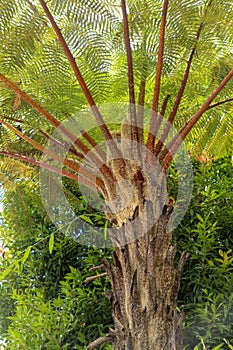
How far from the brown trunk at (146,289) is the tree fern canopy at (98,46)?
748 mm

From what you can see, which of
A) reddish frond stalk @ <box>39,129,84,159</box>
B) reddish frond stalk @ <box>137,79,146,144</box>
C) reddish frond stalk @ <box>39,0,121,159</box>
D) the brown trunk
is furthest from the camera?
reddish frond stalk @ <box>39,129,84,159</box>

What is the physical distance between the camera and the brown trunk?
5.67ft

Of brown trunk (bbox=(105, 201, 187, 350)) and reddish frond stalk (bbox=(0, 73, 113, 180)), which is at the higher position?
reddish frond stalk (bbox=(0, 73, 113, 180))

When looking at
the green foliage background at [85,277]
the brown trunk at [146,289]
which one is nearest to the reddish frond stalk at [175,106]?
the brown trunk at [146,289]

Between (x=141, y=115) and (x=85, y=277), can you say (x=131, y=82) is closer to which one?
(x=141, y=115)

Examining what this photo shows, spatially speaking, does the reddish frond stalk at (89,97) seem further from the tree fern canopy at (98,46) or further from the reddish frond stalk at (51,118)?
the tree fern canopy at (98,46)

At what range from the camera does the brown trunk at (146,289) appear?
1729mm

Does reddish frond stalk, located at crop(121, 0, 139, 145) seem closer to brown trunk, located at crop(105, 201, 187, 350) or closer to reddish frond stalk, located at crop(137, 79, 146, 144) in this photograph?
reddish frond stalk, located at crop(137, 79, 146, 144)

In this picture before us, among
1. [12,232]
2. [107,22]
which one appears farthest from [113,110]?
[12,232]

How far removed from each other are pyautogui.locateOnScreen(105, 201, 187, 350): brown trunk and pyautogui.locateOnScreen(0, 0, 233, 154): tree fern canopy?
0.75 m

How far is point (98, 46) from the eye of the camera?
2334 mm

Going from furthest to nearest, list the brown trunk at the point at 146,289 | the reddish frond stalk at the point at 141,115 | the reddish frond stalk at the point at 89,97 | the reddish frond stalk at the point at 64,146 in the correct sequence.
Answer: the reddish frond stalk at the point at 64,146, the reddish frond stalk at the point at 141,115, the reddish frond stalk at the point at 89,97, the brown trunk at the point at 146,289

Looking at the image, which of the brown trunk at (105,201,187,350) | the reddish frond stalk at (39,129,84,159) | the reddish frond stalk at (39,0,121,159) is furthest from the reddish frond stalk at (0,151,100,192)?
the brown trunk at (105,201,187,350)

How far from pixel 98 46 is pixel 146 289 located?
111 cm
